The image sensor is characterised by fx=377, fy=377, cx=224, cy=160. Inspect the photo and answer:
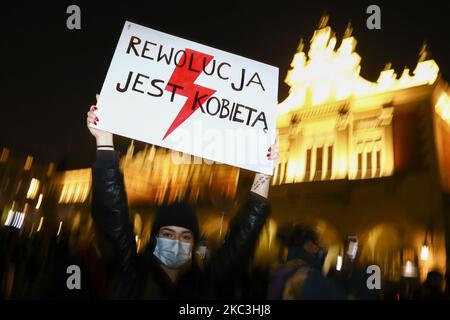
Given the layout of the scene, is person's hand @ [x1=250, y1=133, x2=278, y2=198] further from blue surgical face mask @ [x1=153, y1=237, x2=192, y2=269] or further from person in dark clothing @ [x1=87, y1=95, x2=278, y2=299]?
blue surgical face mask @ [x1=153, y1=237, x2=192, y2=269]

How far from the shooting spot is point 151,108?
1.92 m

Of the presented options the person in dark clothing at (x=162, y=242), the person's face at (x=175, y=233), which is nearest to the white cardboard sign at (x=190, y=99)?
the person in dark clothing at (x=162, y=242)

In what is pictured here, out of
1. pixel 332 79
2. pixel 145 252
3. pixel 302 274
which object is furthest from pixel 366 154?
pixel 145 252

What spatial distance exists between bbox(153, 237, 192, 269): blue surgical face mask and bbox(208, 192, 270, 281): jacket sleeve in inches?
6.6

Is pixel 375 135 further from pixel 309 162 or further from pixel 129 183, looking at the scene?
pixel 129 183

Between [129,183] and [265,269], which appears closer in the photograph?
[265,269]

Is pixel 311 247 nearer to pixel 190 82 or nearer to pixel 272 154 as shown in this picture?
pixel 272 154

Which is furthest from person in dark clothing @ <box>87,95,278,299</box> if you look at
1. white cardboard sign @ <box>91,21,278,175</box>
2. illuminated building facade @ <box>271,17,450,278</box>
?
illuminated building facade @ <box>271,17,450,278</box>

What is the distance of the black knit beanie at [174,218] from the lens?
1844 mm

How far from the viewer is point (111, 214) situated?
1607 mm

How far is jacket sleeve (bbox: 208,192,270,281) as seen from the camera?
6.09ft

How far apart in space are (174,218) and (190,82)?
2.38 feet

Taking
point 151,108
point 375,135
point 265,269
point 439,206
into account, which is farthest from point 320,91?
point 151,108

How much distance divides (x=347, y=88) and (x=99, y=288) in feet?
24.4
